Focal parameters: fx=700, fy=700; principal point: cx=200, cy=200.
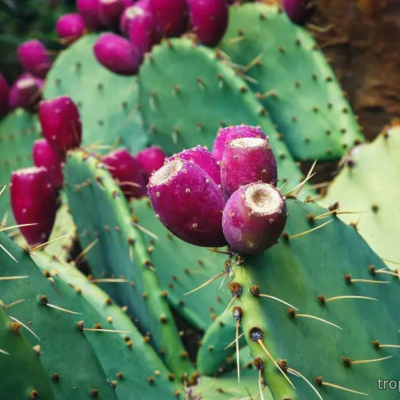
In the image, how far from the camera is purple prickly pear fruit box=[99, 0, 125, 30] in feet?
7.77

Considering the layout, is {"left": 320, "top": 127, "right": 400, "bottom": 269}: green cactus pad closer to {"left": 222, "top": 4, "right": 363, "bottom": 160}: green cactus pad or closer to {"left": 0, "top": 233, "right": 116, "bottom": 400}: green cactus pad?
{"left": 222, "top": 4, "right": 363, "bottom": 160}: green cactus pad

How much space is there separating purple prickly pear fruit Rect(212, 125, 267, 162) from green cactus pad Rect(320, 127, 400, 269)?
0.48 metres

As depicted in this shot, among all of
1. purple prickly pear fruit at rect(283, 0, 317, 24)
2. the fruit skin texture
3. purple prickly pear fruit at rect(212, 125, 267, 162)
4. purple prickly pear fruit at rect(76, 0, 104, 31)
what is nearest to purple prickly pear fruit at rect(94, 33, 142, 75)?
purple prickly pear fruit at rect(76, 0, 104, 31)

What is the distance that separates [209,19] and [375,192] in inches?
29.7

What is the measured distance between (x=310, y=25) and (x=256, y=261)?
4.79 feet

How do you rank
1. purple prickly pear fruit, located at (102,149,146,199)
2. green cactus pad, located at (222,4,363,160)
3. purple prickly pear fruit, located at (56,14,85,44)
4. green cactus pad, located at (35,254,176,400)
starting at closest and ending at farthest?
1. green cactus pad, located at (35,254,176,400)
2. purple prickly pear fruit, located at (102,149,146,199)
3. green cactus pad, located at (222,4,363,160)
4. purple prickly pear fruit, located at (56,14,85,44)

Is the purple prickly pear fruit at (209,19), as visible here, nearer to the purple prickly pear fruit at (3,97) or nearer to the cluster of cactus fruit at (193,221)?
the cluster of cactus fruit at (193,221)

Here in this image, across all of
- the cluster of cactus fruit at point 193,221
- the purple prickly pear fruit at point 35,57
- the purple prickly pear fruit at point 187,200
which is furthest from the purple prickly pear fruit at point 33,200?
the purple prickly pear fruit at point 35,57

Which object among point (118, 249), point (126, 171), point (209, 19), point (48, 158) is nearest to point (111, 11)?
point (209, 19)

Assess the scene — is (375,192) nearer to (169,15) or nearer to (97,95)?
(169,15)

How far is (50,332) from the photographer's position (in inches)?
41.4

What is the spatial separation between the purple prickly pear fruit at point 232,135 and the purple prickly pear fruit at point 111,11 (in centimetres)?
141

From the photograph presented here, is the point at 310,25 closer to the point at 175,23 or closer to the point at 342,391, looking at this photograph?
the point at 175,23

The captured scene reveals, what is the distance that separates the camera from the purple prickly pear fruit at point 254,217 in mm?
920
